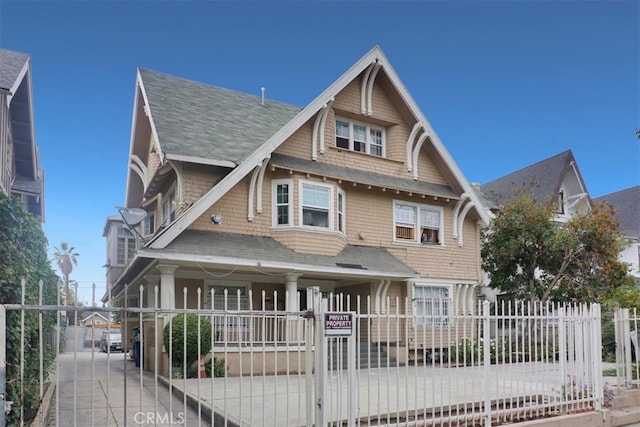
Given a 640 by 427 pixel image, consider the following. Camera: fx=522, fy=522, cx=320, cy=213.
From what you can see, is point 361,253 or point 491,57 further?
point 491,57

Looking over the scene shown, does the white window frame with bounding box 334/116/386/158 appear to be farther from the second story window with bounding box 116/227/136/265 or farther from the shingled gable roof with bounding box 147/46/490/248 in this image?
the second story window with bounding box 116/227/136/265

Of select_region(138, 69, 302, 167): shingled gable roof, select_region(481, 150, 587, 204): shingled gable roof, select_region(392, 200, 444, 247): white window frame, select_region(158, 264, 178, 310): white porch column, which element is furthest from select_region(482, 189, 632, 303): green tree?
select_region(158, 264, 178, 310): white porch column

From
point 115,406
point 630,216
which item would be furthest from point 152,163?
point 630,216

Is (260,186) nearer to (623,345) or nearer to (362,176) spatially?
(362,176)

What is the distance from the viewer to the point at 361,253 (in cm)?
1720

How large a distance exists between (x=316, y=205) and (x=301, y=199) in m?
0.59

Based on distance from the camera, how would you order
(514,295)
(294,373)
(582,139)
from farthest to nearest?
(582,139) → (514,295) → (294,373)

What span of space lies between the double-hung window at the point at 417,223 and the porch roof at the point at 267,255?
1.53 meters

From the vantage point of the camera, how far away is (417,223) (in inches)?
748

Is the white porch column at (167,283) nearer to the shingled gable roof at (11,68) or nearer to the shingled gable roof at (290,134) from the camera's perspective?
the shingled gable roof at (290,134)

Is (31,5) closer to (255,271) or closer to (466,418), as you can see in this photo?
(255,271)

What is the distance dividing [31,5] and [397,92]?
11435 mm

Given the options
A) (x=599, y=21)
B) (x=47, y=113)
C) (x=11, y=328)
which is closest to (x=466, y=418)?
(x=11, y=328)

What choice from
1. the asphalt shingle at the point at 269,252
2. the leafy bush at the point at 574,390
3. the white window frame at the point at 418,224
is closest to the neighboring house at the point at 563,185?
the white window frame at the point at 418,224
